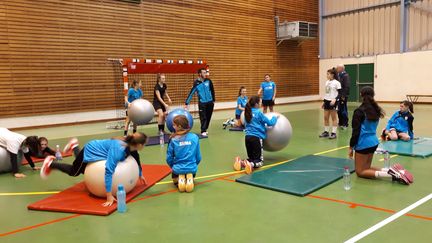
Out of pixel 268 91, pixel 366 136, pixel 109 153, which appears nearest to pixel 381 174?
pixel 366 136

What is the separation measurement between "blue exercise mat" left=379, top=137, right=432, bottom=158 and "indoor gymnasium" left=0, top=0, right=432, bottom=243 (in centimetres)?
5

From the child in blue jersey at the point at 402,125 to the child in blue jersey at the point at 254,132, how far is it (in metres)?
3.27

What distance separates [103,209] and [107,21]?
10.8m

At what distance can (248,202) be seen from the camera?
14.3 ft

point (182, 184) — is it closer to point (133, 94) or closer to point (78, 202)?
point (78, 202)

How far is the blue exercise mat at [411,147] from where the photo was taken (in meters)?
6.56

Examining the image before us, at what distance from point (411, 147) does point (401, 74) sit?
43.1 feet

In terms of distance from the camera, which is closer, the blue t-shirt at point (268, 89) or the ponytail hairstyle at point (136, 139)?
the ponytail hairstyle at point (136, 139)

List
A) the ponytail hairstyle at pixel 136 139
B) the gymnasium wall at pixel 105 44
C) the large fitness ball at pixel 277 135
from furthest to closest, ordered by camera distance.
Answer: the gymnasium wall at pixel 105 44
the large fitness ball at pixel 277 135
the ponytail hairstyle at pixel 136 139

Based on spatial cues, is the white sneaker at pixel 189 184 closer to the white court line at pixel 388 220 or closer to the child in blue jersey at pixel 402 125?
the white court line at pixel 388 220

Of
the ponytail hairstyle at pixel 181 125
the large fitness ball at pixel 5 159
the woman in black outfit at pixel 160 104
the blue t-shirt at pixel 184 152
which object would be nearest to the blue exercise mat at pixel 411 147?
the blue t-shirt at pixel 184 152

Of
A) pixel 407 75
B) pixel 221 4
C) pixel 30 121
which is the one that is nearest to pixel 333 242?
pixel 30 121

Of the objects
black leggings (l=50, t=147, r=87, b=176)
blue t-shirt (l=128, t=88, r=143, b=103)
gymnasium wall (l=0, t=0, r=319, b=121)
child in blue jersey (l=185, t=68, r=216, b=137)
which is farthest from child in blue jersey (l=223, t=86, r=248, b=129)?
black leggings (l=50, t=147, r=87, b=176)

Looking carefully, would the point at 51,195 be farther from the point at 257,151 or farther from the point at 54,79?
the point at 54,79
